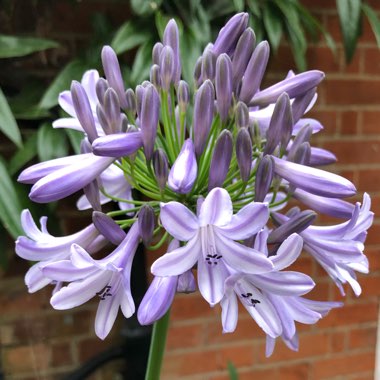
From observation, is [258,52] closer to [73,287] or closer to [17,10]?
[73,287]

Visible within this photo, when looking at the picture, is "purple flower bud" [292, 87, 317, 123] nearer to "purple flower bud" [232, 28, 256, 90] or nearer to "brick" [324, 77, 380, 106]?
"purple flower bud" [232, 28, 256, 90]

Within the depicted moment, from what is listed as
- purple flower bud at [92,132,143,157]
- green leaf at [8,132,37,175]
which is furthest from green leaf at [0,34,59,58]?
purple flower bud at [92,132,143,157]

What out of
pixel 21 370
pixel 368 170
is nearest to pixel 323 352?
pixel 368 170

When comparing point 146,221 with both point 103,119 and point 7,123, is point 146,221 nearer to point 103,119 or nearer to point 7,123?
point 103,119

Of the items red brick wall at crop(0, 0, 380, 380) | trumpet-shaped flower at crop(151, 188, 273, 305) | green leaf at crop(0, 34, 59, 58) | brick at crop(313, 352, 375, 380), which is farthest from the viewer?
brick at crop(313, 352, 375, 380)

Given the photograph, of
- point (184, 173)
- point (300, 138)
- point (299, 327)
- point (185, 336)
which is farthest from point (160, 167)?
point (299, 327)
